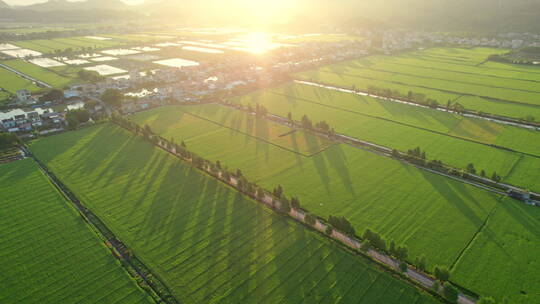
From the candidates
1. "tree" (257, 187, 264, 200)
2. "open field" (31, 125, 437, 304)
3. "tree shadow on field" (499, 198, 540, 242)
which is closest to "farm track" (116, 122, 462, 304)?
"tree" (257, 187, 264, 200)

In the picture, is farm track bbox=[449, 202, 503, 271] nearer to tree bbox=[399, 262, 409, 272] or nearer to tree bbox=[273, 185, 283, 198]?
tree bbox=[399, 262, 409, 272]

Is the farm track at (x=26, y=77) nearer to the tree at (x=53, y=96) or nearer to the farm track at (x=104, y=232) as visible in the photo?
the tree at (x=53, y=96)

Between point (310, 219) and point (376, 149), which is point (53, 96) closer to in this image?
point (310, 219)

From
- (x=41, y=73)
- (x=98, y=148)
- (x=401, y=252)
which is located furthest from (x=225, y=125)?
(x=41, y=73)

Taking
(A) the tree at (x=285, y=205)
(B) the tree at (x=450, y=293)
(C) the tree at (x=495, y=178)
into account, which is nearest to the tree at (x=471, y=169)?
(C) the tree at (x=495, y=178)

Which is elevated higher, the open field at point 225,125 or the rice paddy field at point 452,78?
the rice paddy field at point 452,78

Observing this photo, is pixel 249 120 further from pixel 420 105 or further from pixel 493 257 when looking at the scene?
pixel 493 257

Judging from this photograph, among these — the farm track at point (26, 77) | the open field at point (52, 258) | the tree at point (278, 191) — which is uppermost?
the farm track at point (26, 77)
